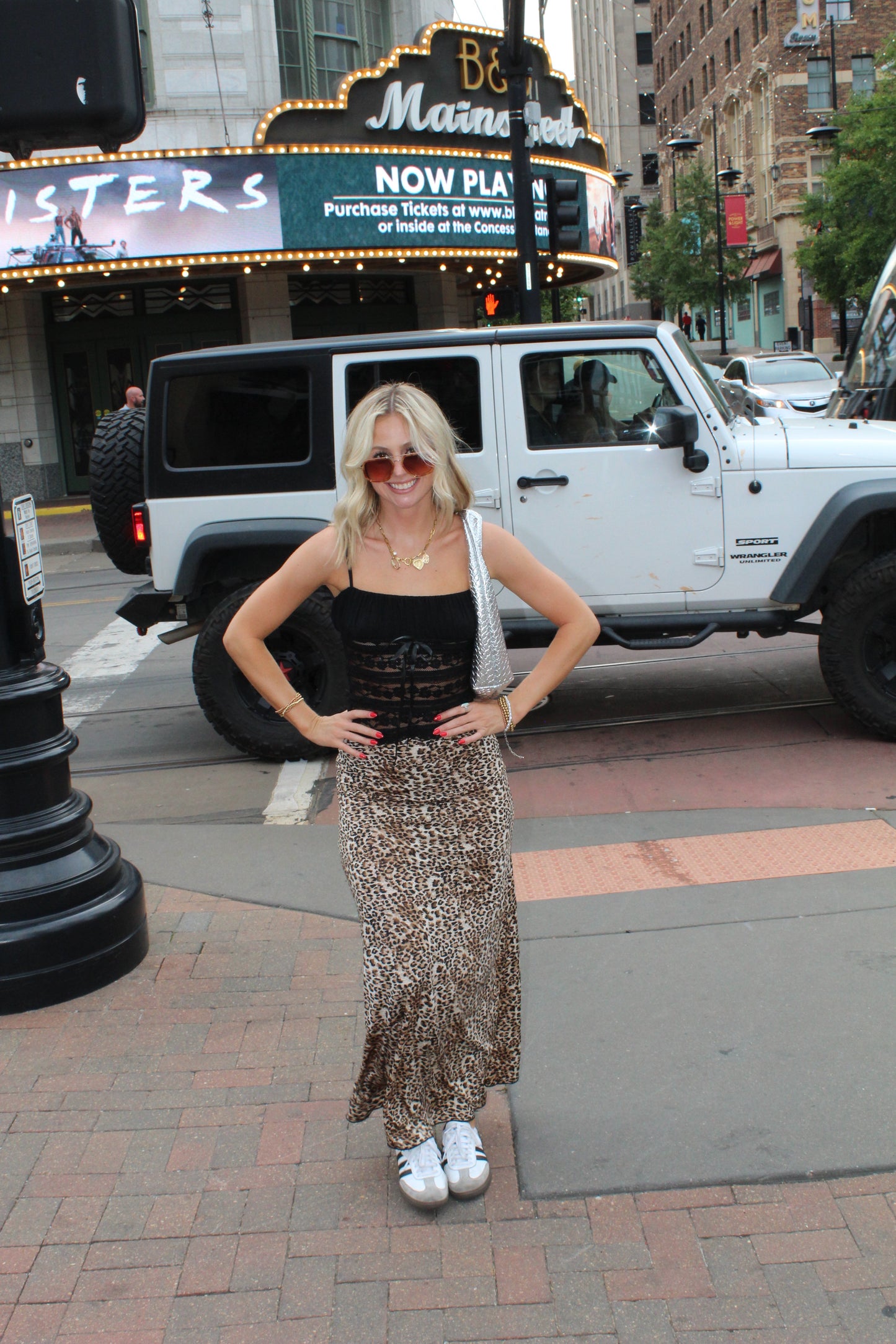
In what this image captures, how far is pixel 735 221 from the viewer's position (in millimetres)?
50531

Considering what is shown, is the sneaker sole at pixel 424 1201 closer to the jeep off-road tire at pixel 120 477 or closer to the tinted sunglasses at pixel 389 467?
the tinted sunglasses at pixel 389 467

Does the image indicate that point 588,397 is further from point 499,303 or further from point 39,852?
point 499,303

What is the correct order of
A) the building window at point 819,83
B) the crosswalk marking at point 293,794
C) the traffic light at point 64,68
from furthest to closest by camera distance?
the building window at point 819,83 < the crosswalk marking at point 293,794 < the traffic light at point 64,68

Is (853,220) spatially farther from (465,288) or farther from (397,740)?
(397,740)

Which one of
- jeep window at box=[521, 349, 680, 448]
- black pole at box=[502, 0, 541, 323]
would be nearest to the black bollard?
jeep window at box=[521, 349, 680, 448]

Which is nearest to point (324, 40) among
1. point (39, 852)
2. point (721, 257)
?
point (39, 852)

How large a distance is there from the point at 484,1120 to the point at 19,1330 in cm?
126

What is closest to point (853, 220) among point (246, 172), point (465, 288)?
point (465, 288)

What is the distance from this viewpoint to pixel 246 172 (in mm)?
18281

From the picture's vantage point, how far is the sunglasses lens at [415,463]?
114 inches

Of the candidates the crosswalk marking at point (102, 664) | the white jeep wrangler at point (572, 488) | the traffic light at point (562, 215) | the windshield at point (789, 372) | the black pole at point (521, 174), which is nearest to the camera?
the white jeep wrangler at point (572, 488)

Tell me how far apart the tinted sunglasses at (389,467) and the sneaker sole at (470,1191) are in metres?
1.68

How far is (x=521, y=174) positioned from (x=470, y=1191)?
11512 mm

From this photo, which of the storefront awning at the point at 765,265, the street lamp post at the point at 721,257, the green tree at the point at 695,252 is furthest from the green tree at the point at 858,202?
the storefront awning at the point at 765,265
